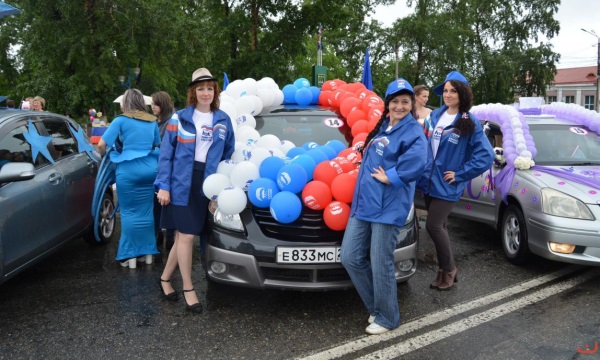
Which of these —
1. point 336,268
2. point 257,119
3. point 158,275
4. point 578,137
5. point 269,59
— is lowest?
point 158,275

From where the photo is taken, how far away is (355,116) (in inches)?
181

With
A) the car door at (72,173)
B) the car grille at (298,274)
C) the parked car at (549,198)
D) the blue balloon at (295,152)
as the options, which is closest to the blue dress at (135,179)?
the car door at (72,173)

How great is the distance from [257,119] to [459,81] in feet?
6.29

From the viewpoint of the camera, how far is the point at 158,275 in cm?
468

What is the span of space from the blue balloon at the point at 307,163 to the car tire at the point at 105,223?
110 inches

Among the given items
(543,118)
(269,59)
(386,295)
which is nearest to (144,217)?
(386,295)

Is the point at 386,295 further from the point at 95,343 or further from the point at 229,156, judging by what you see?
the point at 95,343

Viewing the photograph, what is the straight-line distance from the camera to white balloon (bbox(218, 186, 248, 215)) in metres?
3.42

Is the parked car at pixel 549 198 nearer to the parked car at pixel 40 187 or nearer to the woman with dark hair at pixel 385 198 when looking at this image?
the woman with dark hair at pixel 385 198

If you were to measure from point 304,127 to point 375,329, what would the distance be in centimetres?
211

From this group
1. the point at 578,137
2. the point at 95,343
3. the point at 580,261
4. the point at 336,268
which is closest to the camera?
the point at 95,343

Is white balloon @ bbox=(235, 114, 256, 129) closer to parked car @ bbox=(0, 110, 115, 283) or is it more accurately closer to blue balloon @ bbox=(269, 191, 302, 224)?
blue balloon @ bbox=(269, 191, 302, 224)

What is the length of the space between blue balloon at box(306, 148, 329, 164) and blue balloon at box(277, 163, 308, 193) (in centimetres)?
25

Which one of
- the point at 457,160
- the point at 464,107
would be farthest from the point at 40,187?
the point at 464,107
